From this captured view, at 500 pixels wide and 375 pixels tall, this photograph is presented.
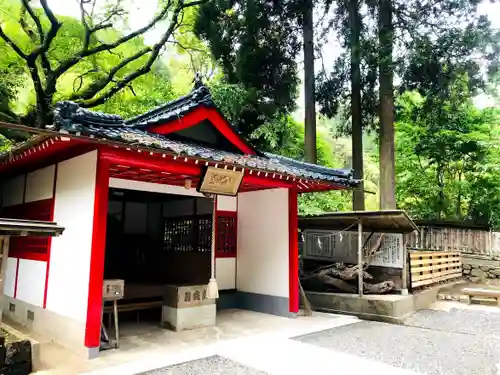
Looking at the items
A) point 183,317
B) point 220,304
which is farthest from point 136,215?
point 183,317

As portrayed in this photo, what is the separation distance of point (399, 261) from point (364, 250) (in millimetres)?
992

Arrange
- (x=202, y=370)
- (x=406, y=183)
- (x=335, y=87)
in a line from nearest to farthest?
(x=202, y=370)
(x=335, y=87)
(x=406, y=183)

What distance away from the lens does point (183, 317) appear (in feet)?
23.6

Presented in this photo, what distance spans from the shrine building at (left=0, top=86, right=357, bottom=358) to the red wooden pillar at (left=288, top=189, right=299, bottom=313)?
3 cm

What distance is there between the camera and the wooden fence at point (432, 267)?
1041 centimetres

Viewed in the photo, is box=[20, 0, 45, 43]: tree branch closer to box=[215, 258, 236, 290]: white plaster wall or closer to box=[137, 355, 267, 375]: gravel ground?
box=[215, 258, 236, 290]: white plaster wall

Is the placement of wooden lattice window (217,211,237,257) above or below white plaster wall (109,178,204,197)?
below

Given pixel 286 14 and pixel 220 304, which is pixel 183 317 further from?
pixel 286 14

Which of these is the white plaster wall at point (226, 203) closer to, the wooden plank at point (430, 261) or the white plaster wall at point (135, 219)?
the white plaster wall at point (135, 219)

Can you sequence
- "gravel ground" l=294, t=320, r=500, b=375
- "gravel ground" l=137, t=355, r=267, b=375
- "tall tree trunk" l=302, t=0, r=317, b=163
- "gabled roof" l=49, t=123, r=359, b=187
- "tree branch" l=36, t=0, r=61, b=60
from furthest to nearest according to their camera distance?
1. "tall tree trunk" l=302, t=0, r=317, b=163
2. "tree branch" l=36, t=0, r=61, b=60
3. "gravel ground" l=294, t=320, r=500, b=375
4. "gabled roof" l=49, t=123, r=359, b=187
5. "gravel ground" l=137, t=355, r=267, b=375

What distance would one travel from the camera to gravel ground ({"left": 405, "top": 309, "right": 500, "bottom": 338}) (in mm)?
7793

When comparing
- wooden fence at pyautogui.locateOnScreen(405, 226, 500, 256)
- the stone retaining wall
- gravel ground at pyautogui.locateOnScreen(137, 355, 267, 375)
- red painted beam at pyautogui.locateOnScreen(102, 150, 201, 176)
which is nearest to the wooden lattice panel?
red painted beam at pyautogui.locateOnScreen(102, 150, 201, 176)

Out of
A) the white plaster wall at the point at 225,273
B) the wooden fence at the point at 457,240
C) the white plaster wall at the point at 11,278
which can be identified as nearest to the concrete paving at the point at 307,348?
the white plaster wall at the point at 225,273

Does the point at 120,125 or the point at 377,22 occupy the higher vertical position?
the point at 377,22
